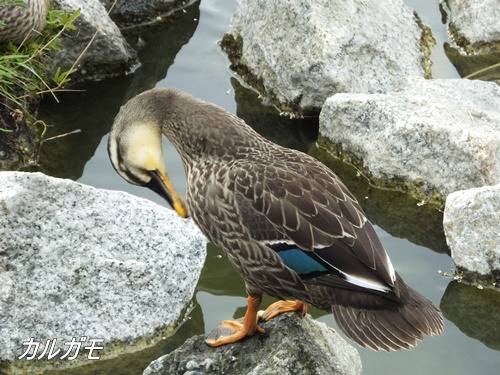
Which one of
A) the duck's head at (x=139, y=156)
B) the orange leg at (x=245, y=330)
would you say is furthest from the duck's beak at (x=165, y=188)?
the orange leg at (x=245, y=330)

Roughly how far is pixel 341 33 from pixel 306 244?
3.54 metres

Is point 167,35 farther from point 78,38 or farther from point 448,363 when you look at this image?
point 448,363

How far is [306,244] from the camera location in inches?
183

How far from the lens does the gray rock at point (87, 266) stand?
548 cm

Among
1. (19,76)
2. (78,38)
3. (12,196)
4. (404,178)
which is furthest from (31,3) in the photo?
(404,178)

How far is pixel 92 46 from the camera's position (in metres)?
8.01

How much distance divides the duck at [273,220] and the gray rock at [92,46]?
8.56ft

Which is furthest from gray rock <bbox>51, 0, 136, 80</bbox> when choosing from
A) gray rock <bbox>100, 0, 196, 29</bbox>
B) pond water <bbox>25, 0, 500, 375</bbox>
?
gray rock <bbox>100, 0, 196, 29</bbox>

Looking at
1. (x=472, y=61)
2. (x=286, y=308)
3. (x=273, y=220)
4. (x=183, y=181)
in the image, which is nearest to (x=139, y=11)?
(x=183, y=181)

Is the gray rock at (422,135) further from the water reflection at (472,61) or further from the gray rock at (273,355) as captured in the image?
the gray rock at (273,355)

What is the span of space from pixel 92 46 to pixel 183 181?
5.17 ft

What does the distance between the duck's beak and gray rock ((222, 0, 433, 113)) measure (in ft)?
9.51

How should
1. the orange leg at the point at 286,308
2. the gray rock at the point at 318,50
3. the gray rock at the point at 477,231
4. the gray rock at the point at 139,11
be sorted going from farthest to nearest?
the gray rock at the point at 139,11 < the gray rock at the point at 318,50 < the gray rock at the point at 477,231 < the orange leg at the point at 286,308

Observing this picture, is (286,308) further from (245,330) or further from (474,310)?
(474,310)
